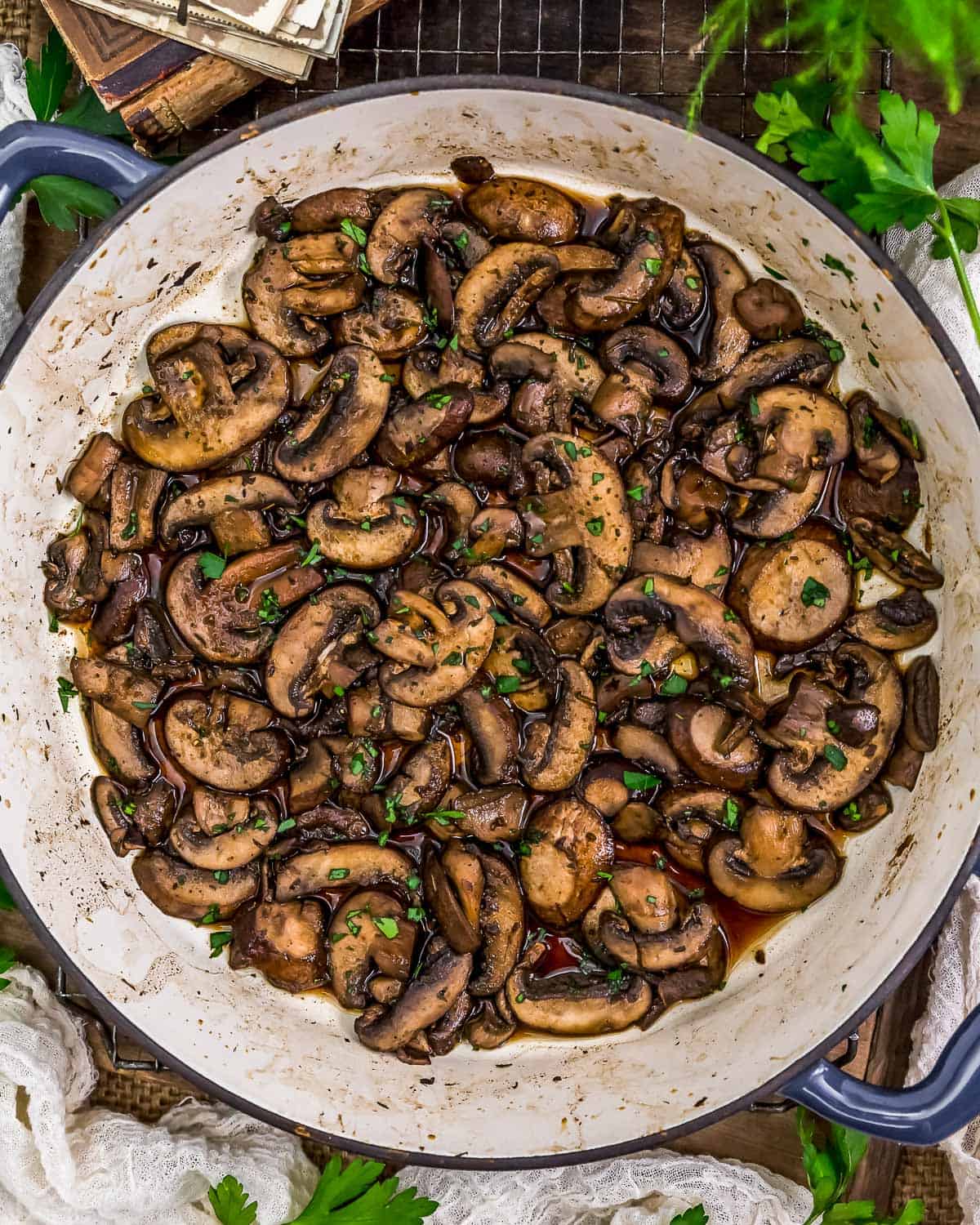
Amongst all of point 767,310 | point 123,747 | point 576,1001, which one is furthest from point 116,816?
point 767,310

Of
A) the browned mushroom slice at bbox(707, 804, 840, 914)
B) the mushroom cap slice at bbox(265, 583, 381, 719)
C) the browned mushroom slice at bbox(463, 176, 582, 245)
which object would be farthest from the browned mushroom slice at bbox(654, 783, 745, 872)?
the browned mushroom slice at bbox(463, 176, 582, 245)

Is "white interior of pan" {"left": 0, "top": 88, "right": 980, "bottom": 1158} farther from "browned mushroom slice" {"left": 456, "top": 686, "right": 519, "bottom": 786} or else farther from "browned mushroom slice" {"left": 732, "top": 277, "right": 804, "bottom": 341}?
"browned mushroom slice" {"left": 456, "top": 686, "right": 519, "bottom": 786}

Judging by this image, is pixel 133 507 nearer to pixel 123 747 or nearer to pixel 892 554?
pixel 123 747

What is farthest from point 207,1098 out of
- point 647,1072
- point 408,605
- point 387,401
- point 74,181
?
point 74,181

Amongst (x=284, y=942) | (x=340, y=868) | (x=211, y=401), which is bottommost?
(x=284, y=942)

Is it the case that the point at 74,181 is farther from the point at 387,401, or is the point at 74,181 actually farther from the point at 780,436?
the point at 780,436
